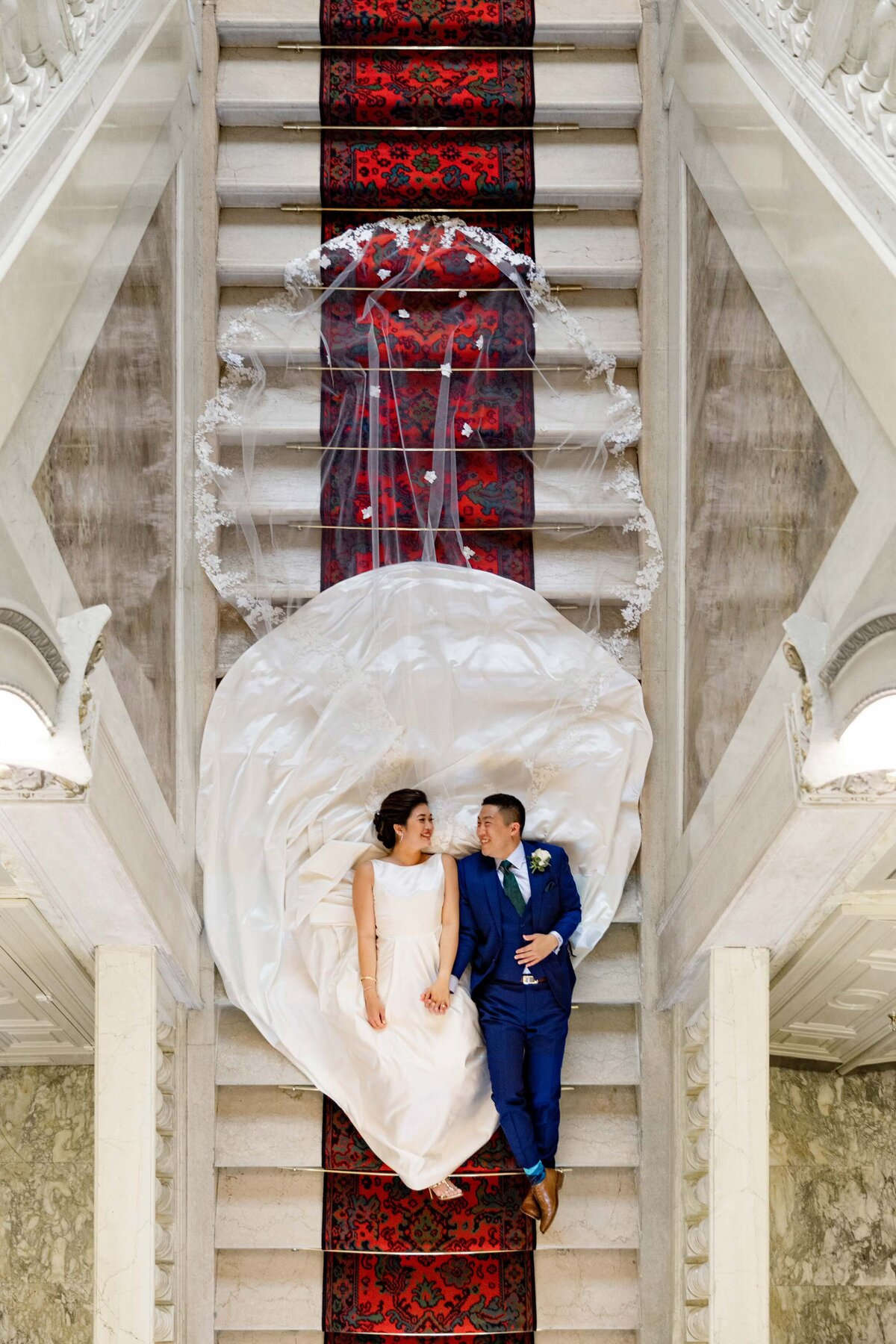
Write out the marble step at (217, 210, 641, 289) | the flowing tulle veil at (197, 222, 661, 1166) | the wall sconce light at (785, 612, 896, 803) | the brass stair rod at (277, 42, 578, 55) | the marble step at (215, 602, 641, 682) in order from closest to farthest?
the wall sconce light at (785, 612, 896, 803)
the flowing tulle veil at (197, 222, 661, 1166)
the marble step at (215, 602, 641, 682)
the marble step at (217, 210, 641, 289)
the brass stair rod at (277, 42, 578, 55)

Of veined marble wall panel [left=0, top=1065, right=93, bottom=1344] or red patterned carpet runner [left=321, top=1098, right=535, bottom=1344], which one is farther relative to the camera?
veined marble wall panel [left=0, top=1065, right=93, bottom=1344]

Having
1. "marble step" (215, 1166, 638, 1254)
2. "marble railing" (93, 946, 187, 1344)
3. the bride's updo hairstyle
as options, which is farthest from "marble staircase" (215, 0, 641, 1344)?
the bride's updo hairstyle

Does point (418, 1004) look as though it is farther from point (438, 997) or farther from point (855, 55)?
point (855, 55)

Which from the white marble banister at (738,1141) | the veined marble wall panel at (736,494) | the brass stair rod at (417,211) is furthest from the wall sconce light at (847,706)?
the brass stair rod at (417,211)

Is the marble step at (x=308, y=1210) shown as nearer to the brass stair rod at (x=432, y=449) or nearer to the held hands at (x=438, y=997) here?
the held hands at (x=438, y=997)

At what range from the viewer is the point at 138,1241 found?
4785 millimetres

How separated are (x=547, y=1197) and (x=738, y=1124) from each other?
882 millimetres

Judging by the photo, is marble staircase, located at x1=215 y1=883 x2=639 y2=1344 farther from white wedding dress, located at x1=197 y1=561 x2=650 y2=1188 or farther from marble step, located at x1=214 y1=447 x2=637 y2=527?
marble step, located at x1=214 y1=447 x2=637 y2=527

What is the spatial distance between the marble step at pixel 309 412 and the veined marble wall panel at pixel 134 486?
0.44 m

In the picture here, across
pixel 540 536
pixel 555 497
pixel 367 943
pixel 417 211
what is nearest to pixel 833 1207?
pixel 367 943

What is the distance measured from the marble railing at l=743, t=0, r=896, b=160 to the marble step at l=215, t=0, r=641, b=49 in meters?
2.33

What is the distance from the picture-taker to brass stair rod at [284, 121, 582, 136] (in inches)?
240

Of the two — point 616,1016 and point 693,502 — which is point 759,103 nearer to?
point 693,502

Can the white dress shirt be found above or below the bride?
above
